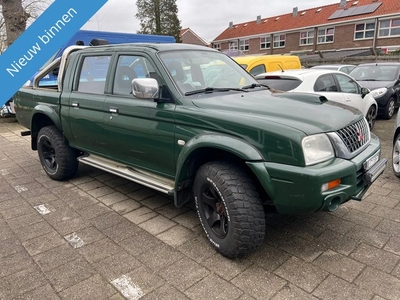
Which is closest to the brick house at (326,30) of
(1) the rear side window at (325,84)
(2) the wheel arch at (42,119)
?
(1) the rear side window at (325,84)

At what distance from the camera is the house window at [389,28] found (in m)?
29.2

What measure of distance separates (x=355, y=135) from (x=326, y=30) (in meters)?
36.8

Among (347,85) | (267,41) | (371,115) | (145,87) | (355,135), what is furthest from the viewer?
(267,41)

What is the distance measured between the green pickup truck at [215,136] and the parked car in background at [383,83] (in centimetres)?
649

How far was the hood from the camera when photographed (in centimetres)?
253

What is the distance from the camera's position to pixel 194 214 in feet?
12.0

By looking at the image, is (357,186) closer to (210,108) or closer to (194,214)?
(210,108)

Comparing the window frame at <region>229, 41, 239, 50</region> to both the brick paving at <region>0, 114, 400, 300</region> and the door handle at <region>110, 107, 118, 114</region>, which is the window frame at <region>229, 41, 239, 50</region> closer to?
the brick paving at <region>0, 114, 400, 300</region>

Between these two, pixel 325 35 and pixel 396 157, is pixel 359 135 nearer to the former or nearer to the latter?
pixel 396 157

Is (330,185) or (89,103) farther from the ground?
(89,103)

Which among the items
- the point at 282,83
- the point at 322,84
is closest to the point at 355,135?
the point at 282,83

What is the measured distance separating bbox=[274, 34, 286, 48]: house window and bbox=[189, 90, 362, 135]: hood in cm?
3945

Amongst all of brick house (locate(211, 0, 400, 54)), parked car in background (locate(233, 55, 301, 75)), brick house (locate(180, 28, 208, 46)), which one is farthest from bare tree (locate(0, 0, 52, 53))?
brick house (locate(180, 28, 208, 46))

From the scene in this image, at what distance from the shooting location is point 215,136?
2707mm
